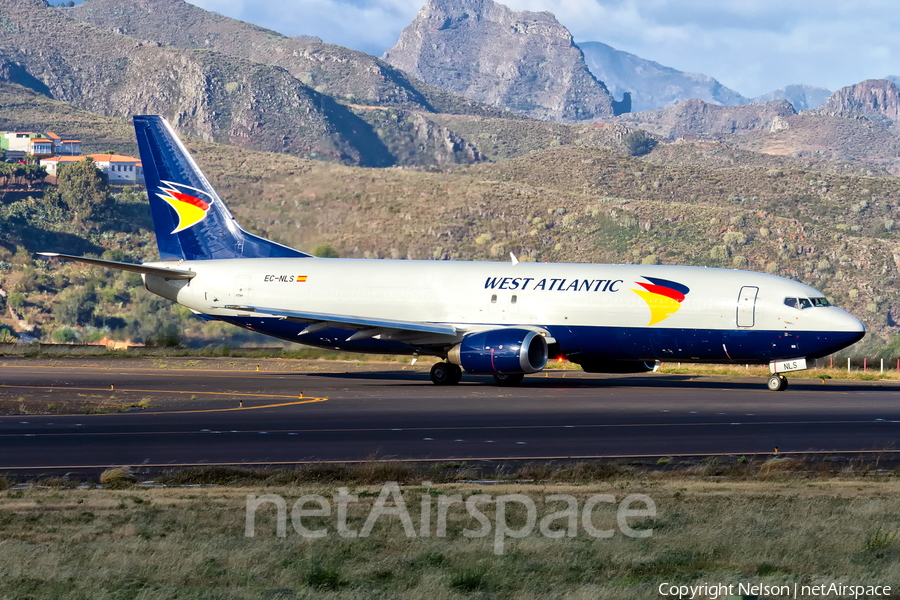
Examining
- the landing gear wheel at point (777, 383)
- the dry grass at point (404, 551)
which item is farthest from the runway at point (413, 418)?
the dry grass at point (404, 551)

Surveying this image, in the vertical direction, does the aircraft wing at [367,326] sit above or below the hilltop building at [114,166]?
below

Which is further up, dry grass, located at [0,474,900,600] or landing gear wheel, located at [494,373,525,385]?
landing gear wheel, located at [494,373,525,385]

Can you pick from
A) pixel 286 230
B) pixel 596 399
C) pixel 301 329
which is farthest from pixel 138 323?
pixel 596 399

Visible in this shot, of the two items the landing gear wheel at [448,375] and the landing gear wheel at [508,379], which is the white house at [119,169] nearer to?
the landing gear wheel at [448,375]

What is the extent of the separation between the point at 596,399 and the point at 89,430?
1494 cm

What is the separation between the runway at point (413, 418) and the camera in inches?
840

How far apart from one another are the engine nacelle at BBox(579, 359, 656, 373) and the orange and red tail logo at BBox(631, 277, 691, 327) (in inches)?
107

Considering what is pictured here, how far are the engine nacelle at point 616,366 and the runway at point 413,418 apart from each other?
64cm

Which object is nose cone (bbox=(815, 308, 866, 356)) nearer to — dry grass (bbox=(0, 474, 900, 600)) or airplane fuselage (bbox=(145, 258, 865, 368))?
airplane fuselage (bbox=(145, 258, 865, 368))

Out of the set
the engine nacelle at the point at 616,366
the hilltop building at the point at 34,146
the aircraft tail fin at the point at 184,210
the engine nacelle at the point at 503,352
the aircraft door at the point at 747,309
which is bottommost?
the engine nacelle at the point at 616,366

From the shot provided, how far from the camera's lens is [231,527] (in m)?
13.4

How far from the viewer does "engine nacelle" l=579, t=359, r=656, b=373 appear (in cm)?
3819

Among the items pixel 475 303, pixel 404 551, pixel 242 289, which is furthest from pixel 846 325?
pixel 404 551

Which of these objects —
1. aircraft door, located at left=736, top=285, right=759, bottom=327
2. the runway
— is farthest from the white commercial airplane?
the runway
